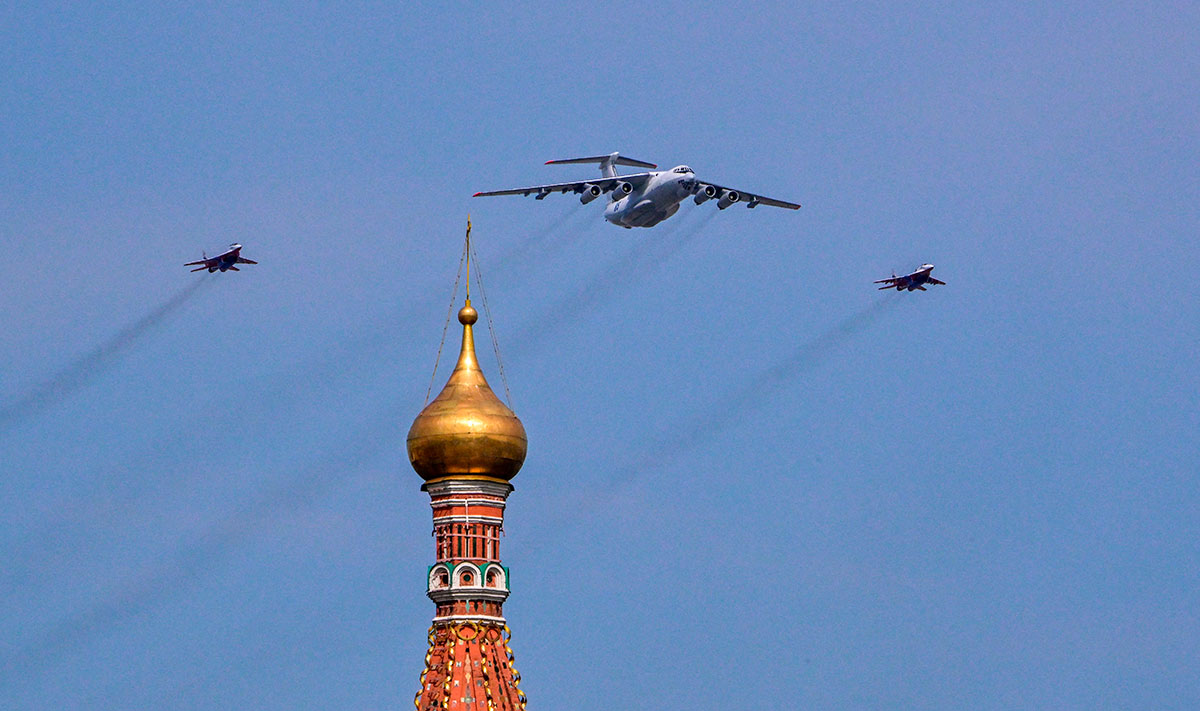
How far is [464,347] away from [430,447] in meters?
4.33

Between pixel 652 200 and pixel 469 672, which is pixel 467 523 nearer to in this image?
pixel 469 672

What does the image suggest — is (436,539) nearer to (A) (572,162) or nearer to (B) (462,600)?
(B) (462,600)

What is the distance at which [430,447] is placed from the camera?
82.8 meters

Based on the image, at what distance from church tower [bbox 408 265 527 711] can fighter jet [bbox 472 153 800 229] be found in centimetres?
672

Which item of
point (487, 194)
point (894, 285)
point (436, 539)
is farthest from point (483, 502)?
point (894, 285)

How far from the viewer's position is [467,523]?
83.3 metres

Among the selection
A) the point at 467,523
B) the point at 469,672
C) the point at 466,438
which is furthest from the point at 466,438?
the point at 469,672

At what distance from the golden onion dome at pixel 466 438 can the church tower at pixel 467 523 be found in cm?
3

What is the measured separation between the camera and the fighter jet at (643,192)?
80688 mm

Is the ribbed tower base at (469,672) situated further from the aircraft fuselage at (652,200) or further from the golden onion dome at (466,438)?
the aircraft fuselage at (652,200)

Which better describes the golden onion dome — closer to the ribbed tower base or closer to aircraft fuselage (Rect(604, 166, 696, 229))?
the ribbed tower base

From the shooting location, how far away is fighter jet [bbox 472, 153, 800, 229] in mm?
80688

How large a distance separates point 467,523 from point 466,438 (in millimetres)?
2683

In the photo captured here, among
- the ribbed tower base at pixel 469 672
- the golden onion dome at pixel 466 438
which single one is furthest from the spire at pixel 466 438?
the ribbed tower base at pixel 469 672
